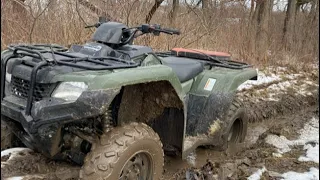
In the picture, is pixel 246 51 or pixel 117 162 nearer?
pixel 117 162

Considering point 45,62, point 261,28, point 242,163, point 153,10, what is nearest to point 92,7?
point 153,10

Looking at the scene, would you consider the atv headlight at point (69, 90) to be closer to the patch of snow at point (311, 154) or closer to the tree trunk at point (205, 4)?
the patch of snow at point (311, 154)

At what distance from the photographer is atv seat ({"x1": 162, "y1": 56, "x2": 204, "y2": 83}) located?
350cm

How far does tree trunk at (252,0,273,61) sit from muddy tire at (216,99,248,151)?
660cm

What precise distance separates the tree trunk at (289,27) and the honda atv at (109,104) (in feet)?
28.1

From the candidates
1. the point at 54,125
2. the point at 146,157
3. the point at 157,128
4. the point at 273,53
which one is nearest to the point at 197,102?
the point at 157,128

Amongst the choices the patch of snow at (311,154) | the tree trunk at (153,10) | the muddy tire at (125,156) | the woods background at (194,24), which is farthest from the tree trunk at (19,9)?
the patch of snow at (311,154)

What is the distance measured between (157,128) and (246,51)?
7611 mm

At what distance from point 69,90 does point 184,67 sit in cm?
149

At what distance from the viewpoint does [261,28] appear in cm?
1154

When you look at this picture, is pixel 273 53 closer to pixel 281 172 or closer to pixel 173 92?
pixel 281 172

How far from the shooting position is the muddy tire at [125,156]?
247cm

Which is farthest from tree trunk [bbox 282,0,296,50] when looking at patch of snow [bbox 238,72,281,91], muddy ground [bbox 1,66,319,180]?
muddy ground [bbox 1,66,319,180]

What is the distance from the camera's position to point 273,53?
1116 cm
